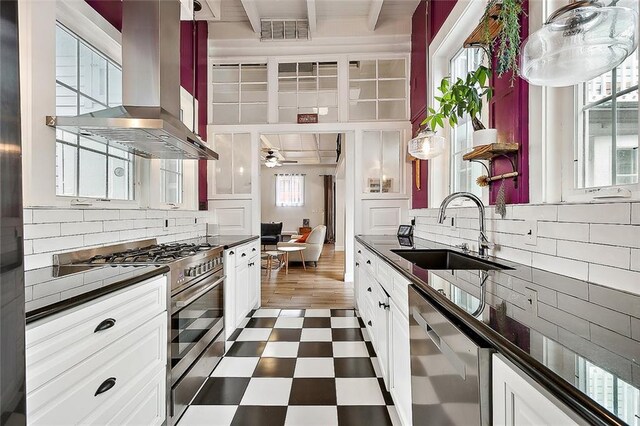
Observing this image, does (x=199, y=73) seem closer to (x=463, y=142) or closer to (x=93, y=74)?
(x=93, y=74)

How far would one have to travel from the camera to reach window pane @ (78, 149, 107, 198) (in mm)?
1982

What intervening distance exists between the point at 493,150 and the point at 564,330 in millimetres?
1274

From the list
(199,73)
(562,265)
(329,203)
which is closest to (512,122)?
(562,265)

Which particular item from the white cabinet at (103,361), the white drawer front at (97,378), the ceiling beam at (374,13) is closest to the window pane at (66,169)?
the white cabinet at (103,361)

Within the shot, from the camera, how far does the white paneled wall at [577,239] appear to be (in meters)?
0.99

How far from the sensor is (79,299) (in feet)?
3.21

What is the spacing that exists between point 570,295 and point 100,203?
2.43 meters

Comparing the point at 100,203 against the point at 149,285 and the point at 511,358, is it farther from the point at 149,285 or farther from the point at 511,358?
the point at 511,358

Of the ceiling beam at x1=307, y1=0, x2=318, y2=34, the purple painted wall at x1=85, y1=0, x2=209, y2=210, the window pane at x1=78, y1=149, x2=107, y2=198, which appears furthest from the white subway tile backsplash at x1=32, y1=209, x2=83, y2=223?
the ceiling beam at x1=307, y1=0, x2=318, y2=34

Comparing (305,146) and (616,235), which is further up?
(305,146)

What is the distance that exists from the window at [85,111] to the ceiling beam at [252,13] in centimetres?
155

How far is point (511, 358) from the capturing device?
0.59 meters

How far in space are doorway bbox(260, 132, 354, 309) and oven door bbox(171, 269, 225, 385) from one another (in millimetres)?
1517

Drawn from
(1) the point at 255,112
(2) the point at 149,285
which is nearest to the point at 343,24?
(1) the point at 255,112
